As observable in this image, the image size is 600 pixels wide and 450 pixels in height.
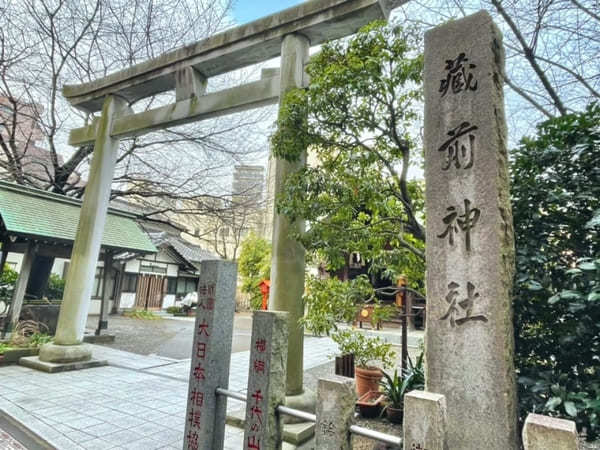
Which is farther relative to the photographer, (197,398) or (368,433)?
(197,398)

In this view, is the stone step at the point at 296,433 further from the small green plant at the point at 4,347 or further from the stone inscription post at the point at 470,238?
the small green plant at the point at 4,347

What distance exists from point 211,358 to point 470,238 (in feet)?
8.07

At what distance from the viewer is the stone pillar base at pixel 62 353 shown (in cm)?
661

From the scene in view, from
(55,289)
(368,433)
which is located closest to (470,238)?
(368,433)

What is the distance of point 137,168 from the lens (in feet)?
35.1

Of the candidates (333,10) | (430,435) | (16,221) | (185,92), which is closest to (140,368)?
(16,221)

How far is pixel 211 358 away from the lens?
10.4 ft

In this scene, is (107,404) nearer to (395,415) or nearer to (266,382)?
(266,382)

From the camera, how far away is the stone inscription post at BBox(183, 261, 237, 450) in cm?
310

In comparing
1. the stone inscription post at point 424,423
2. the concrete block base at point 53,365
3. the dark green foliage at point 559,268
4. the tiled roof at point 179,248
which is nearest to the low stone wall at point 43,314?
the concrete block base at point 53,365

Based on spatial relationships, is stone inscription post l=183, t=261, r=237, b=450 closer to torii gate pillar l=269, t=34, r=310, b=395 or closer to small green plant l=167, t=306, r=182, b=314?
torii gate pillar l=269, t=34, r=310, b=395

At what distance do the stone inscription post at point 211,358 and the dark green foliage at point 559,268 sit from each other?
243 cm

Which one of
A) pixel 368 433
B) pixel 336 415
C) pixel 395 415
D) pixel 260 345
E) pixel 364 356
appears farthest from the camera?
pixel 364 356

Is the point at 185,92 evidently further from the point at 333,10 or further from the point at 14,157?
the point at 14,157
